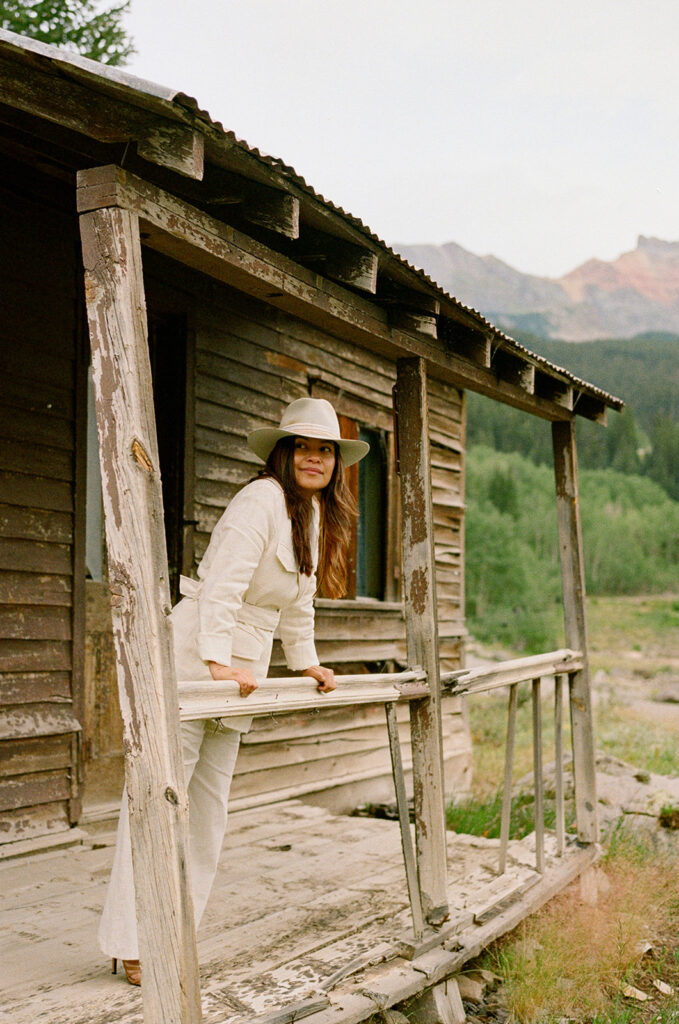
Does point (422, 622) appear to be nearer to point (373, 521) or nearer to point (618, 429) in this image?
point (373, 521)

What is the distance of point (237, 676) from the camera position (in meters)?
3.06

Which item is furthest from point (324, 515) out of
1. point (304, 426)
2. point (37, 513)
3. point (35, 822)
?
point (35, 822)

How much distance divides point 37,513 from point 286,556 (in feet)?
6.52

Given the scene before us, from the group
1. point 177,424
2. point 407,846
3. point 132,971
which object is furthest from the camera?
point 177,424

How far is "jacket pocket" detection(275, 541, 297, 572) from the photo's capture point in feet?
10.9

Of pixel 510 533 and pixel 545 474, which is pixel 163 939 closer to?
pixel 510 533

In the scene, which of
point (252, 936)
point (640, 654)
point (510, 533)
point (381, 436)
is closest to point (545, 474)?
point (510, 533)

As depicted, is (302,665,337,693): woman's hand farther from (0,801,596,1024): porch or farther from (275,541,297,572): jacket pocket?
(0,801,596,1024): porch

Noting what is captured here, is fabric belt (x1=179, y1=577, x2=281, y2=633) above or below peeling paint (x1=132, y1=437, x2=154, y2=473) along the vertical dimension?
below

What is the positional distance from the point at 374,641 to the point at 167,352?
10.5ft

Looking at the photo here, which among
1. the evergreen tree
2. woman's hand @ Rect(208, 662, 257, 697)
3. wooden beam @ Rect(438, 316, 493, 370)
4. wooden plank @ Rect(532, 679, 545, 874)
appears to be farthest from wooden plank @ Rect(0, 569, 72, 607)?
the evergreen tree

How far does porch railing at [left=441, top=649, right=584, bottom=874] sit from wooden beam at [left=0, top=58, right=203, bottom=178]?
2.52 metres

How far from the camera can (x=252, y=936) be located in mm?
3795

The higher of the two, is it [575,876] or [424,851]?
[424,851]
